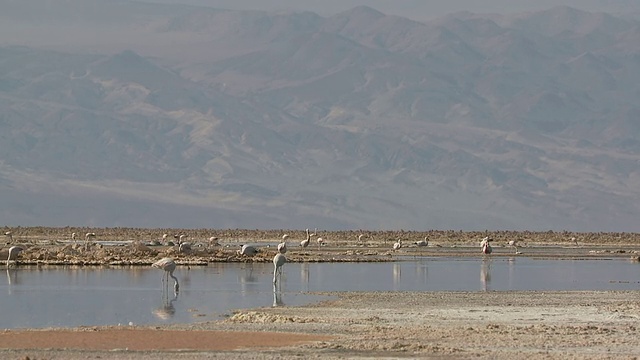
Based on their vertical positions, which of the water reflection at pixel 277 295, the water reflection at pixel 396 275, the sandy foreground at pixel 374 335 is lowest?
the sandy foreground at pixel 374 335

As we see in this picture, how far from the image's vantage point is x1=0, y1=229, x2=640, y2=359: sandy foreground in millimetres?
24484

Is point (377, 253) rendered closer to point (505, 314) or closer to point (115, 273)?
point (115, 273)

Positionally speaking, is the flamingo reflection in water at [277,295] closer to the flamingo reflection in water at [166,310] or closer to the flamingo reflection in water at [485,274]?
the flamingo reflection in water at [166,310]

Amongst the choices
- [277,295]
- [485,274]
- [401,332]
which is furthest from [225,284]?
[401,332]

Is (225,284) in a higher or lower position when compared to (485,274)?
lower

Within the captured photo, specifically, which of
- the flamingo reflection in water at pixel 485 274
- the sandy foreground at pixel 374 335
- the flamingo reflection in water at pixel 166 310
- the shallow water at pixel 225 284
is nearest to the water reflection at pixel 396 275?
the shallow water at pixel 225 284

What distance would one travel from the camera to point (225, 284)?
43.2m

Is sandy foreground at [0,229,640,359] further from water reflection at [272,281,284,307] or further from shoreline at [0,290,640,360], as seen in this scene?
water reflection at [272,281,284,307]

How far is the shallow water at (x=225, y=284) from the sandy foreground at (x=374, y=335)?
230cm

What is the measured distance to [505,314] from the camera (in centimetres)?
3219

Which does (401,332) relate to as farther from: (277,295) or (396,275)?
(396,275)

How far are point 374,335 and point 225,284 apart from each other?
1627 centimetres

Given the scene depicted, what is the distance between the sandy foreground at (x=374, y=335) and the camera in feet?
80.3

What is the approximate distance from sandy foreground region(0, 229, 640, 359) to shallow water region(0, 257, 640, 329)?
2.30 meters
